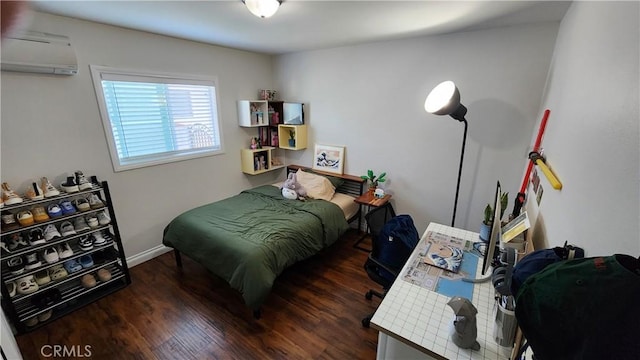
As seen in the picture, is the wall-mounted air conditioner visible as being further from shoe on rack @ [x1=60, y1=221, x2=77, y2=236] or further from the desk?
the desk

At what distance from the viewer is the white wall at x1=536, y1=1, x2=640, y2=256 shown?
2.21ft

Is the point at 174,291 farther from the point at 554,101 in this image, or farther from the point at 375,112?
the point at 554,101

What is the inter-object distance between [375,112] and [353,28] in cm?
98

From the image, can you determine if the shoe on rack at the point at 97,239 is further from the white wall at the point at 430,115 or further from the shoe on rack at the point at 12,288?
the white wall at the point at 430,115

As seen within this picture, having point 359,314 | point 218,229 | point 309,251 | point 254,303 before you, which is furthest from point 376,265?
point 218,229

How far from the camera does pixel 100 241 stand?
2.26 meters

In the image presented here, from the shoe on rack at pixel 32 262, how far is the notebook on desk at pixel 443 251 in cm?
276

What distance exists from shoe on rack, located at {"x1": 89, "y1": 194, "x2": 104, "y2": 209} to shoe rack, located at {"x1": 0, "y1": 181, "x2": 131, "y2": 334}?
0.08 ft

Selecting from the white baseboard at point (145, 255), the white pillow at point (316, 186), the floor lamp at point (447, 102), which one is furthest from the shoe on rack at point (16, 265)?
the floor lamp at point (447, 102)

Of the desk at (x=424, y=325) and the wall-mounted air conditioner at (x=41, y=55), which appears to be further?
the wall-mounted air conditioner at (x=41, y=55)

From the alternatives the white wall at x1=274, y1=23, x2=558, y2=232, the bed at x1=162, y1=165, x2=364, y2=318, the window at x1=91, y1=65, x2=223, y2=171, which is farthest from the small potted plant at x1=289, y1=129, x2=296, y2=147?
the window at x1=91, y1=65, x2=223, y2=171

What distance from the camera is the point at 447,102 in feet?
6.64

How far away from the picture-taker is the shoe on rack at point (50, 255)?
1.99 metres

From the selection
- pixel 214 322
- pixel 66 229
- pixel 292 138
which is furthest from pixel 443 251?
pixel 66 229
